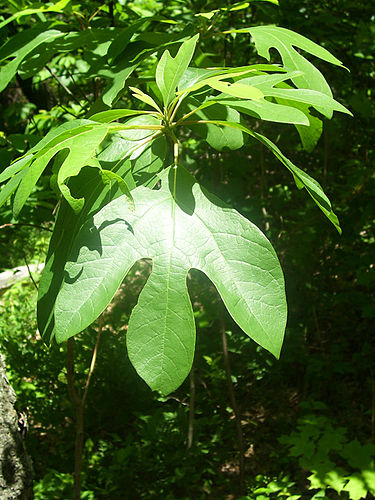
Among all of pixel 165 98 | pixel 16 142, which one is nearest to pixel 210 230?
pixel 165 98

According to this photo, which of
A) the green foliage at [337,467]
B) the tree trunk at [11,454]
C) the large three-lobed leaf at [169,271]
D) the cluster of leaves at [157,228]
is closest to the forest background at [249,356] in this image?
the green foliage at [337,467]

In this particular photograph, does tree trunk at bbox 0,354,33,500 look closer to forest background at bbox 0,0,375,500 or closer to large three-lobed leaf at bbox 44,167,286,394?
large three-lobed leaf at bbox 44,167,286,394

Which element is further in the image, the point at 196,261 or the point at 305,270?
the point at 305,270

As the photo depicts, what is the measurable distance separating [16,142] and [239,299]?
3.41 ft

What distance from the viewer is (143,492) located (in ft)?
9.02

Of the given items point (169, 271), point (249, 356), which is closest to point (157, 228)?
point (169, 271)

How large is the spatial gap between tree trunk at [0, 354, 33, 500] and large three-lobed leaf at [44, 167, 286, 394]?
805 millimetres

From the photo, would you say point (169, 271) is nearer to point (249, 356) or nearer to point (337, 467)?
point (337, 467)

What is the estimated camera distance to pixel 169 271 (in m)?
0.85

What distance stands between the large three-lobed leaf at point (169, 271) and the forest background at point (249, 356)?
1729 millimetres

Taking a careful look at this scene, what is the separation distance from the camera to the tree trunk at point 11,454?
1.45 meters

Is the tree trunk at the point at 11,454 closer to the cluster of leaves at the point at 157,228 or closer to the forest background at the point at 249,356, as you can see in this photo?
the cluster of leaves at the point at 157,228

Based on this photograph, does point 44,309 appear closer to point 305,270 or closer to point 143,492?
point 143,492

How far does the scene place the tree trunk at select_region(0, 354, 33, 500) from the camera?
145 centimetres
